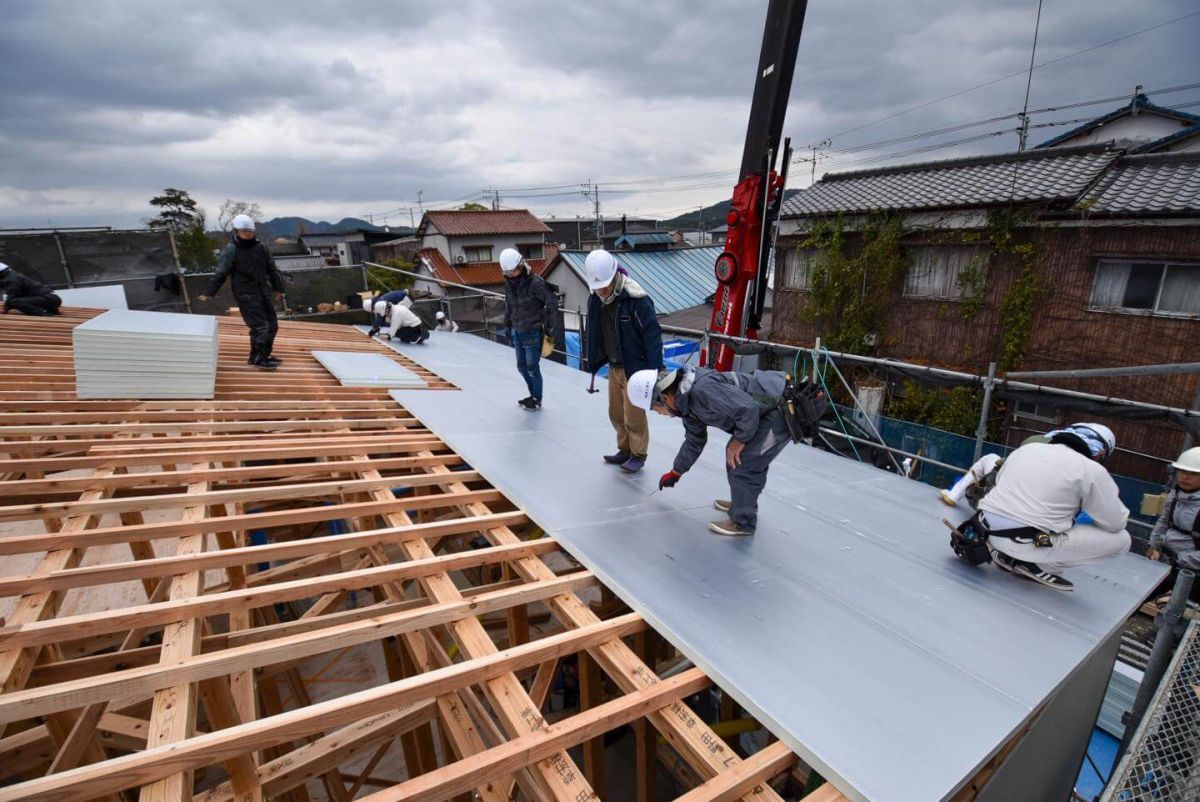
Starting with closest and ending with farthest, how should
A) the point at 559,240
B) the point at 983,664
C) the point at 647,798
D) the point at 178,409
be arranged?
the point at 983,664, the point at 647,798, the point at 178,409, the point at 559,240

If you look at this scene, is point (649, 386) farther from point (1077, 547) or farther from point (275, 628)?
point (275, 628)

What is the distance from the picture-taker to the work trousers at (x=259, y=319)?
19.1ft

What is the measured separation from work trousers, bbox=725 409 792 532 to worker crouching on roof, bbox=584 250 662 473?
38.0 inches

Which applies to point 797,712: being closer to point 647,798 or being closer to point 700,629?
point 700,629

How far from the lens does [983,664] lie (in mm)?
2211

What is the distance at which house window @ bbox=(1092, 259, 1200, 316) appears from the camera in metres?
8.02

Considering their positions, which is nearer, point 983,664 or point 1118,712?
point 983,664

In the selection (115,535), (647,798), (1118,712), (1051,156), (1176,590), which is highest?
(1051,156)

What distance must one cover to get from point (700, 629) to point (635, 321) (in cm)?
227

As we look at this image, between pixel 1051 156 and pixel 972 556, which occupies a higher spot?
pixel 1051 156

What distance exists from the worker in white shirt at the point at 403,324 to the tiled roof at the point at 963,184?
31.1 feet

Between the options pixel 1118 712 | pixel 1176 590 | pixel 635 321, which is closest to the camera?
pixel 1176 590

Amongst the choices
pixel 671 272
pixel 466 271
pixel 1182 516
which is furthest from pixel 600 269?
pixel 466 271

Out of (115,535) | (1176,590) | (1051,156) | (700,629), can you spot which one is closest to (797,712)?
(700,629)
